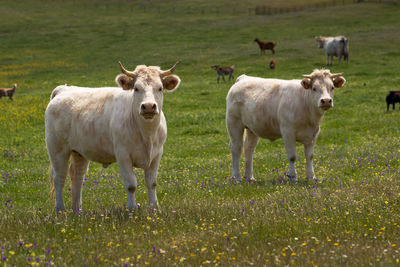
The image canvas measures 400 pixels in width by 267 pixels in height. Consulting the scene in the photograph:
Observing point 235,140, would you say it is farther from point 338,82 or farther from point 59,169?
point 59,169

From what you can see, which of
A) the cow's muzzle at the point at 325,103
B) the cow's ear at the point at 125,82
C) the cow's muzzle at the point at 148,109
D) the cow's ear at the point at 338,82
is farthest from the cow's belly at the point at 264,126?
the cow's muzzle at the point at 148,109

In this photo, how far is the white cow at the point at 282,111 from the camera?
11375mm

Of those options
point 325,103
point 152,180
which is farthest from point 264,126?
point 152,180

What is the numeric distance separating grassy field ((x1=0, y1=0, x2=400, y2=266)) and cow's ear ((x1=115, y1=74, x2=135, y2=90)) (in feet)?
6.40

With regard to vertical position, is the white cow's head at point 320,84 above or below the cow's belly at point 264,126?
above

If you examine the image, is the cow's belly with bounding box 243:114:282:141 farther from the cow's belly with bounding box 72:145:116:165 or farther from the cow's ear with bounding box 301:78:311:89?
the cow's belly with bounding box 72:145:116:165

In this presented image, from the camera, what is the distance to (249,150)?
41.8 ft

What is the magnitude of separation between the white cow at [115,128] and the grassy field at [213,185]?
2.32ft

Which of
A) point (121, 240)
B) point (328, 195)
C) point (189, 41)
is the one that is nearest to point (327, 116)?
point (328, 195)

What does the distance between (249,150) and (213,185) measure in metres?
1.98

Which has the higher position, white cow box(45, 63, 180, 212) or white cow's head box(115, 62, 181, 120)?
white cow's head box(115, 62, 181, 120)

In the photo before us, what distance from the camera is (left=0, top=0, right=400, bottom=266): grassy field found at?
227 inches

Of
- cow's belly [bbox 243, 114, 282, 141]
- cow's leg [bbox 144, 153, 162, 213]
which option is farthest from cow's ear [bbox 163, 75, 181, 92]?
cow's belly [bbox 243, 114, 282, 141]

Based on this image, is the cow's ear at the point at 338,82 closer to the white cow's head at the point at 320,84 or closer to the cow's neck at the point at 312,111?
the white cow's head at the point at 320,84
